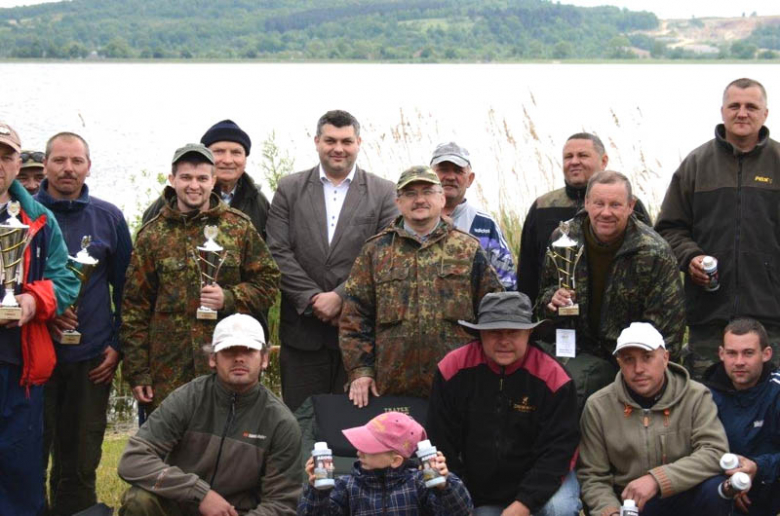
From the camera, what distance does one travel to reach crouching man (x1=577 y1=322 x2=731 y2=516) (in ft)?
16.6

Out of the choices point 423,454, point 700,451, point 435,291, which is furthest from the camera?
point 435,291

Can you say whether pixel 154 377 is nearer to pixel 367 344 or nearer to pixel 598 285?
pixel 367 344

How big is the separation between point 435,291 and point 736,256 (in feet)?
5.33

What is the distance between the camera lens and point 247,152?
21.2 ft

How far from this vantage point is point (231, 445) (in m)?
5.14

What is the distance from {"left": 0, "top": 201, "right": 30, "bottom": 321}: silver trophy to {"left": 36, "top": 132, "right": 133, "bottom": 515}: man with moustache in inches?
18.3

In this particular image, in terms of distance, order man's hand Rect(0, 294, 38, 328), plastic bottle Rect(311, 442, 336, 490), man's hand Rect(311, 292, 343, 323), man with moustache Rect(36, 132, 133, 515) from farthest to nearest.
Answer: man's hand Rect(311, 292, 343, 323), man with moustache Rect(36, 132, 133, 515), man's hand Rect(0, 294, 38, 328), plastic bottle Rect(311, 442, 336, 490)

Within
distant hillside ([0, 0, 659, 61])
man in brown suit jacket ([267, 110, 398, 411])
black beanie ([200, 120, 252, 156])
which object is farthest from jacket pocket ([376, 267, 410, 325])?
distant hillside ([0, 0, 659, 61])

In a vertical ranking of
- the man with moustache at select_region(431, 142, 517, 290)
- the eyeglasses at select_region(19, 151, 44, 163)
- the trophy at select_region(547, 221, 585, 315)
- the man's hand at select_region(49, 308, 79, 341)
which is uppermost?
the eyeglasses at select_region(19, 151, 44, 163)

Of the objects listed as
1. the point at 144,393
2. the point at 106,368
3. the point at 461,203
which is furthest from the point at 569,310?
the point at 106,368

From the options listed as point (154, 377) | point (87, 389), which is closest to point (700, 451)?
point (154, 377)

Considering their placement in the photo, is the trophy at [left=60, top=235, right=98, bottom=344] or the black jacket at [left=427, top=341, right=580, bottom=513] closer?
the black jacket at [left=427, top=341, right=580, bottom=513]

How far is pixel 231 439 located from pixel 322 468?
31.1 inches

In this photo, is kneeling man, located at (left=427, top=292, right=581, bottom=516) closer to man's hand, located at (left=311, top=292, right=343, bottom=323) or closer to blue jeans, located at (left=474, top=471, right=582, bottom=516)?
blue jeans, located at (left=474, top=471, right=582, bottom=516)
